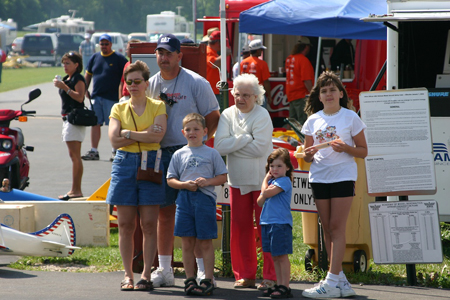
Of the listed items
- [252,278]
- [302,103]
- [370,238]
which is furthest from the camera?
[302,103]

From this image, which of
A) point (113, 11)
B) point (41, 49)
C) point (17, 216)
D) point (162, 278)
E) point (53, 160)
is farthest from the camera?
point (113, 11)

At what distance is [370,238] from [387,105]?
3.99ft

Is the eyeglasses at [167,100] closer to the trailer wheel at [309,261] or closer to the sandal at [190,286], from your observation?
the sandal at [190,286]

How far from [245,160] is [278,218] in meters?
0.59

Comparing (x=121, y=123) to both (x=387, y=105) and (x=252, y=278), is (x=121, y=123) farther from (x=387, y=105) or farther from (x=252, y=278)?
(x=387, y=105)

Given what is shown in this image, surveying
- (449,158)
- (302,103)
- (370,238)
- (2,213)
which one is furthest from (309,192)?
(302,103)

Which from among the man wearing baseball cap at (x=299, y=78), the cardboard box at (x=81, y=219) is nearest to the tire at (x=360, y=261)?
the cardboard box at (x=81, y=219)

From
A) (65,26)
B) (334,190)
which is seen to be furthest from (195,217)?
(65,26)

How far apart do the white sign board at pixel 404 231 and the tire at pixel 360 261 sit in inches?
14.0

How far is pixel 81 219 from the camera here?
7523 millimetres

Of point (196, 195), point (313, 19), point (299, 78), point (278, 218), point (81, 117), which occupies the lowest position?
point (278, 218)

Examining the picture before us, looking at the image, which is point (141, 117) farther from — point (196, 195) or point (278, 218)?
point (278, 218)

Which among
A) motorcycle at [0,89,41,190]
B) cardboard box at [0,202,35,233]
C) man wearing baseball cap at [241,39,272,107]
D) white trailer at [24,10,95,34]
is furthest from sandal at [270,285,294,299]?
white trailer at [24,10,95,34]

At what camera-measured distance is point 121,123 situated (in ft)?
19.4
